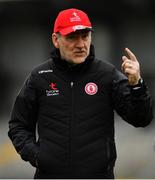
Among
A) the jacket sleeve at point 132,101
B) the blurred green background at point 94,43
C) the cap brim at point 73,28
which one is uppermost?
the cap brim at point 73,28

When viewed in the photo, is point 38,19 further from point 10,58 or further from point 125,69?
point 125,69

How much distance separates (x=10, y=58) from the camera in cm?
888

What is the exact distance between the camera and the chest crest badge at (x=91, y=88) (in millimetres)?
3273

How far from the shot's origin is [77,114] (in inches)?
128

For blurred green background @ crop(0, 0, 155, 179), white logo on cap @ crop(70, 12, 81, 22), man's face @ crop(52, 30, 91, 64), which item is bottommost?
blurred green background @ crop(0, 0, 155, 179)

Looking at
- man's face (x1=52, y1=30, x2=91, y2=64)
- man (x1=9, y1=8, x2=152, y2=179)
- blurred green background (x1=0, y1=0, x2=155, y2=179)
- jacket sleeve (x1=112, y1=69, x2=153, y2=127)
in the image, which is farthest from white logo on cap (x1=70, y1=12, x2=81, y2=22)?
blurred green background (x1=0, y1=0, x2=155, y2=179)

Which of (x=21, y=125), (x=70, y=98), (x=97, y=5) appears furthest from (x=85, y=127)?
(x=97, y=5)

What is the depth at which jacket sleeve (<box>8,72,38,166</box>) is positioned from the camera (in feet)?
11.1

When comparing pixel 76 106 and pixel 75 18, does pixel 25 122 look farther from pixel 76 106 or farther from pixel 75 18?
pixel 75 18

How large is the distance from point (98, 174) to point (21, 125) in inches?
20.1

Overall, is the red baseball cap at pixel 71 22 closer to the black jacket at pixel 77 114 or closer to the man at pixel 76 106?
the man at pixel 76 106

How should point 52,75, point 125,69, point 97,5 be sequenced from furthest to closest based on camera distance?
1. point 97,5
2. point 52,75
3. point 125,69

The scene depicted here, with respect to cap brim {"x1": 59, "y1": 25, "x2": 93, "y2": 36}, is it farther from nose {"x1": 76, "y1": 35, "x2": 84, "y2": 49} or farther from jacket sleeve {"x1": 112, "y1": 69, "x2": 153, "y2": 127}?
jacket sleeve {"x1": 112, "y1": 69, "x2": 153, "y2": 127}

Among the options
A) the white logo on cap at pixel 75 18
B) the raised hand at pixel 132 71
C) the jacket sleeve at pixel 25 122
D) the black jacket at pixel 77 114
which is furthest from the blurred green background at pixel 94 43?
the raised hand at pixel 132 71
